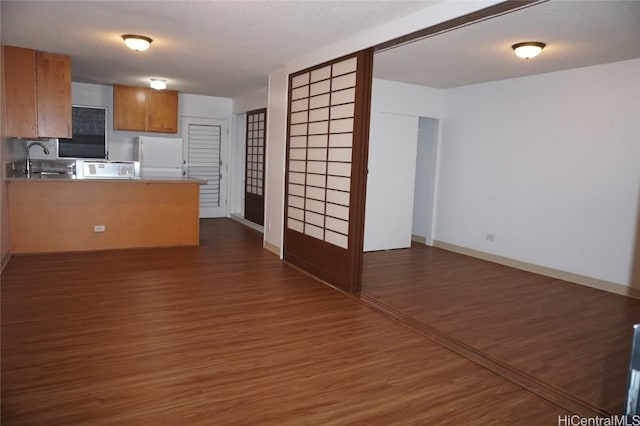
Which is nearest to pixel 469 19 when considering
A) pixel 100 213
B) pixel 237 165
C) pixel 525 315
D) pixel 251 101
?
pixel 525 315

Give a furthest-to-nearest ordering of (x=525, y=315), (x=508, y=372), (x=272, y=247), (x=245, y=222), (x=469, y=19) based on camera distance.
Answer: (x=245, y=222)
(x=272, y=247)
(x=525, y=315)
(x=469, y=19)
(x=508, y=372)

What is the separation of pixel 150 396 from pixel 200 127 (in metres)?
7.29

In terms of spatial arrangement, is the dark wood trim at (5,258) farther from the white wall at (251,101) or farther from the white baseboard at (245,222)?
the white wall at (251,101)

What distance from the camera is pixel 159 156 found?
8.10 metres

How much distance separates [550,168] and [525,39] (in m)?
2.00

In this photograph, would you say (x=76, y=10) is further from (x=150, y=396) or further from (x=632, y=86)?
(x=632, y=86)

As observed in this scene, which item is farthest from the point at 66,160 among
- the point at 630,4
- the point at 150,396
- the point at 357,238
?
the point at 630,4

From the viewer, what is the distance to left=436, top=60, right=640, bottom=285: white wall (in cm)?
484

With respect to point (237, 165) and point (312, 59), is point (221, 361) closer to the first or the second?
point (312, 59)

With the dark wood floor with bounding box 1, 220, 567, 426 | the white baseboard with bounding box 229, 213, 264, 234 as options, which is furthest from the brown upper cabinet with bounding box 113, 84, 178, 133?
the dark wood floor with bounding box 1, 220, 567, 426

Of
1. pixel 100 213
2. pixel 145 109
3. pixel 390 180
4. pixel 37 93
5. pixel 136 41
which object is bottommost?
pixel 100 213

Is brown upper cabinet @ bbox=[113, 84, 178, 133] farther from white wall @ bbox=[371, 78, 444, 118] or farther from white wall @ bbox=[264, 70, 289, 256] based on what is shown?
white wall @ bbox=[371, 78, 444, 118]

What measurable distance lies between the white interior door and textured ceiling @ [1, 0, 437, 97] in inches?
102

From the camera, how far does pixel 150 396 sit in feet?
7.81
